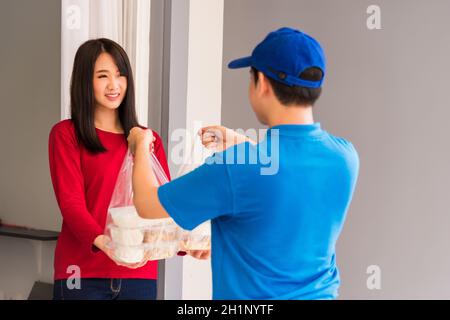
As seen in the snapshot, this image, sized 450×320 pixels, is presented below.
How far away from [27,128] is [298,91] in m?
2.33

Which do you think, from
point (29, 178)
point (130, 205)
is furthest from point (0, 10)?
point (130, 205)

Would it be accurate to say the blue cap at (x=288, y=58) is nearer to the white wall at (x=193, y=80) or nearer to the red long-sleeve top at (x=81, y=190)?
the red long-sleeve top at (x=81, y=190)

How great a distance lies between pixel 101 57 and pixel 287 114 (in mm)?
865

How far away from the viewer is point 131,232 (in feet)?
5.63

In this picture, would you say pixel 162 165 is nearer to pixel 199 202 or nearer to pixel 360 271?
pixel 199 202

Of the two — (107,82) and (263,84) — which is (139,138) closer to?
(263,84)

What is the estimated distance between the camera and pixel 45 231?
3.27 m

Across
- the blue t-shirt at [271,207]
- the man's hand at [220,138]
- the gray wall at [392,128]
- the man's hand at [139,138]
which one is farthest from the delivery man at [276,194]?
the gray wall at [392,128]

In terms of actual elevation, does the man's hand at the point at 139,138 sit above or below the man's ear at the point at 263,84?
below

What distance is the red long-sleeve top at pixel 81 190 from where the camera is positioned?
1854 millimetres

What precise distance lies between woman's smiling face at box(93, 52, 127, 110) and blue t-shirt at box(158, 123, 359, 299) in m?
0.74

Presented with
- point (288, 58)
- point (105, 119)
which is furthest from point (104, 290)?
point (288, 58)

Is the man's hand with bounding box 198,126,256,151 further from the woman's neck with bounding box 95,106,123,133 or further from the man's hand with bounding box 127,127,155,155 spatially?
the woman's neck with bounding box 95,106,123,133

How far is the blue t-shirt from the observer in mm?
1253
